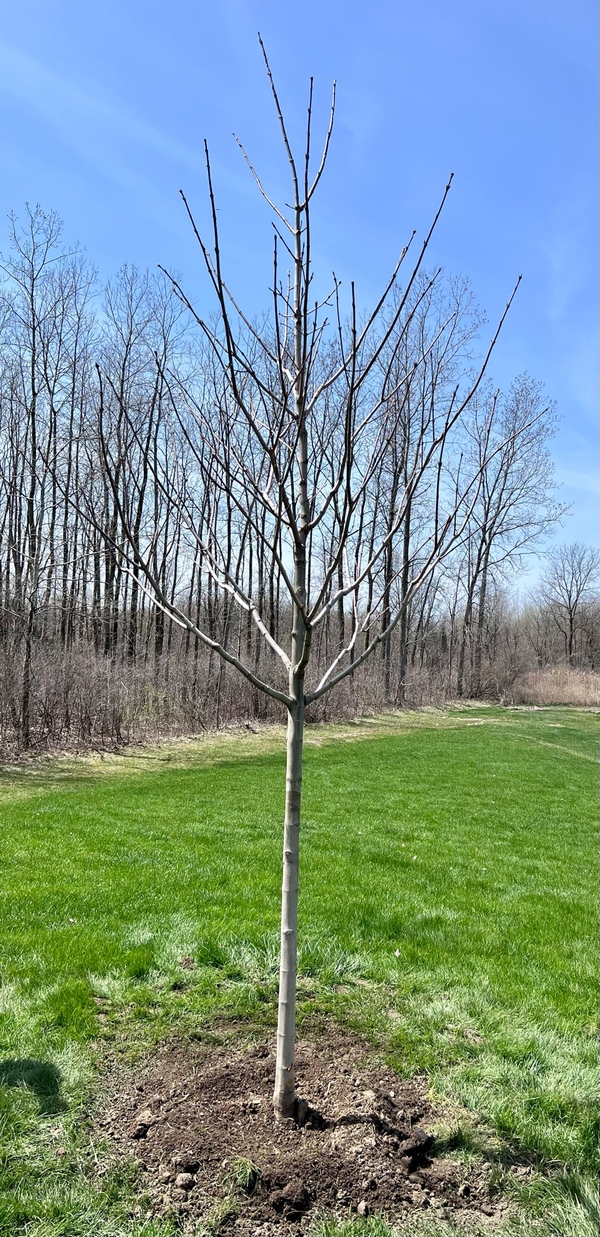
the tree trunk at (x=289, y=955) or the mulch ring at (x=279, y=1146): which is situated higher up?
the tree trunk at (x=289, y=955)

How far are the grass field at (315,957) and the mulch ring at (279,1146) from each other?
0.10 metres

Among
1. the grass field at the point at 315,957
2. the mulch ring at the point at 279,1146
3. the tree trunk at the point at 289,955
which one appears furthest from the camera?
the tree trunk at the point at 289,955

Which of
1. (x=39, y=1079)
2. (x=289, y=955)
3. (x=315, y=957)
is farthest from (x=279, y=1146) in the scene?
(x=315, y=957)

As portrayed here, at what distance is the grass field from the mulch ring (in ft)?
0.34

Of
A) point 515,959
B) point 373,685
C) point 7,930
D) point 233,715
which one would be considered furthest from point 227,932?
point 373,685

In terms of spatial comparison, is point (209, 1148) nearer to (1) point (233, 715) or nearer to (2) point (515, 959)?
(2) point (515, 959)

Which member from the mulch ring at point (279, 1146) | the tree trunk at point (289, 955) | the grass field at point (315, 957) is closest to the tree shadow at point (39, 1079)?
the grass field at point (315, 957)

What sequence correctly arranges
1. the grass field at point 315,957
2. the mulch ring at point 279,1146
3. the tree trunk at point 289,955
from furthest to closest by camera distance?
the tree trunk at point 289,955 < the grass field at point 315,957 < the mulch ring at point 279,1146

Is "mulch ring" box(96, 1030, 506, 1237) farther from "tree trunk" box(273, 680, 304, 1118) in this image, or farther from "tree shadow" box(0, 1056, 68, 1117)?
"tree shadow" box(0, 1056, 68, 1117)

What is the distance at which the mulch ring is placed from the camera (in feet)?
6.41

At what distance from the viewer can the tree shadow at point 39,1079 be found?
93.1 inches

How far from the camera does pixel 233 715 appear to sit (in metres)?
18.4

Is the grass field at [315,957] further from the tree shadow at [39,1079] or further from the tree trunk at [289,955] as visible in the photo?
the tree trunk at [289,955]

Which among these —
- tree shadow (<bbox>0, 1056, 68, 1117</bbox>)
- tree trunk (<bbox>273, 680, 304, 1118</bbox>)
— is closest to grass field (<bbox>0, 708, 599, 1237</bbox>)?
tree shadow (<bbox>0, 1056, 68, 1117</bbox>)
